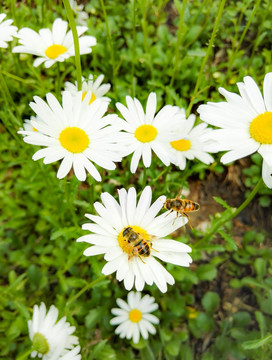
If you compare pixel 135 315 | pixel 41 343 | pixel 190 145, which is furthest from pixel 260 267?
pixel 41 343

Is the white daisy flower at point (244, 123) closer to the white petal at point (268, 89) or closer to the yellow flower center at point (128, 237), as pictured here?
the white petal at point (268, 89)

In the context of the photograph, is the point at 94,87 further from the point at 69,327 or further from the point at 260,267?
the point at 260,267

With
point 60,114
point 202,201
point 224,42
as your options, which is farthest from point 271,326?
point 224,42

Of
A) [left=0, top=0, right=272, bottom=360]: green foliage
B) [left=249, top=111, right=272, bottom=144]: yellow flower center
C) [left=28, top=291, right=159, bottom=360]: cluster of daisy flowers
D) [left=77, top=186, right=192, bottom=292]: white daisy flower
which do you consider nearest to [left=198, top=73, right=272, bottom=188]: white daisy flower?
[left=249, top=111, right=272, bottom=144]: yellow flower center

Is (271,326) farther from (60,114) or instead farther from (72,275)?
(60,114)

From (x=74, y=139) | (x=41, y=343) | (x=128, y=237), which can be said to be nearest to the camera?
(x=128, y=237)

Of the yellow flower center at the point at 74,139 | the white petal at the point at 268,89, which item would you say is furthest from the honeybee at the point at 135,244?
the white petal at the point at 268,89
